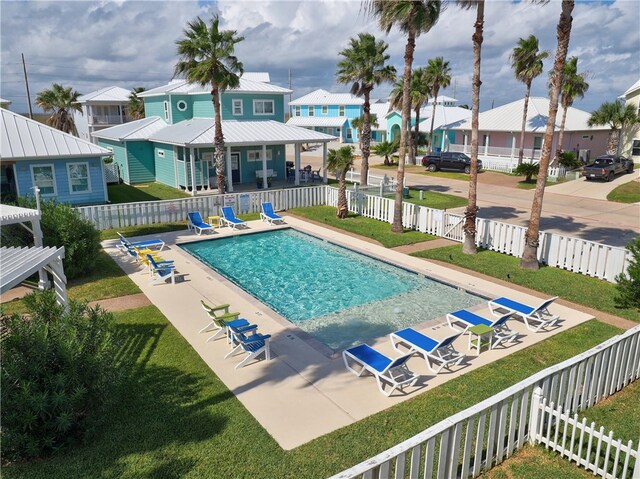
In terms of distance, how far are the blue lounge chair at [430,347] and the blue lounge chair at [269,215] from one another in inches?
487

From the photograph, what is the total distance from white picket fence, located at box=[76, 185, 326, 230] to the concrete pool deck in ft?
19.1

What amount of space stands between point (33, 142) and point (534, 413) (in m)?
24.0

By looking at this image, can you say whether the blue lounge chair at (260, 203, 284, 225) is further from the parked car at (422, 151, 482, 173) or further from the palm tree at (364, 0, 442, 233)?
the parked car at (422, 151, 482, 173)

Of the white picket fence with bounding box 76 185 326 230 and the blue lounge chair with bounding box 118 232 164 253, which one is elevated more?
the white picket fence with bounding box 76 185 326 230

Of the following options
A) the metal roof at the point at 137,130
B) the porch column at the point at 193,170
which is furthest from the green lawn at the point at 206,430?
the metal roof at the point at 137,130

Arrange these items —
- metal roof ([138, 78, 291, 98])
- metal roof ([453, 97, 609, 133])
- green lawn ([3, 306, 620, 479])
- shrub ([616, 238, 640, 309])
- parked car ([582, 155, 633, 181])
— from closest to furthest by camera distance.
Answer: green lawn ([3, 306, 620, 479]) < shrub ([616, 238, 640, 309]) < metal roof ([138, 78, 291, 98]) < parked car ([582, 155, 633, 181]) < metal roof ([453, 97, 609, 133])

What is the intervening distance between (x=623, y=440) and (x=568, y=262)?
9331 mm

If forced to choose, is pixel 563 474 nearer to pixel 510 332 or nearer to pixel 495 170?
pixel 510 332

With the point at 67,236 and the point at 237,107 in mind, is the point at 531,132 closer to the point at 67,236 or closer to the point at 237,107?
the point at 237,107

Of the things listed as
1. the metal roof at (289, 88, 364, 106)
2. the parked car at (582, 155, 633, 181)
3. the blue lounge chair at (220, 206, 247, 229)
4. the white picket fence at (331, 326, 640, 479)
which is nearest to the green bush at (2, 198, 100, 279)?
the blue lounge chair at (220, 206, 247, 229)

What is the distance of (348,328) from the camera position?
464 inches

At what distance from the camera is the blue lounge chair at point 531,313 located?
1134 centimetres

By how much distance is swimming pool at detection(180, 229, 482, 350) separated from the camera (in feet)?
39.8

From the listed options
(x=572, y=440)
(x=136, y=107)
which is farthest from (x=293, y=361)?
(x=136, y=107)
